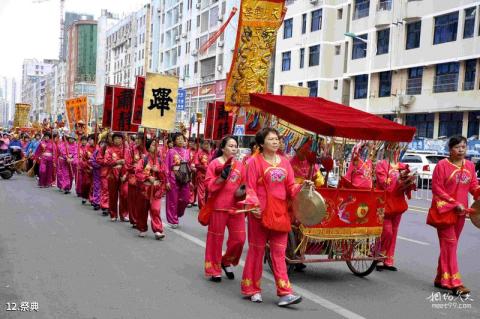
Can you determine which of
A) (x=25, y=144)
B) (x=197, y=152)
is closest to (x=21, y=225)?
(x=197, y=152)

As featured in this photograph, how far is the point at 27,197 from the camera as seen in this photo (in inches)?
577

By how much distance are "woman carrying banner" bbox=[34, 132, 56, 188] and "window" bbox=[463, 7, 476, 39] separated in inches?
760

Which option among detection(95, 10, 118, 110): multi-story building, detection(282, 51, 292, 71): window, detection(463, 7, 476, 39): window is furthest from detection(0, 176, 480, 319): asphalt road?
detection(95, 10, 118, 110): multi-story building

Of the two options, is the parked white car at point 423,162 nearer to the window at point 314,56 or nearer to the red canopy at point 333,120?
the window at point 314,56

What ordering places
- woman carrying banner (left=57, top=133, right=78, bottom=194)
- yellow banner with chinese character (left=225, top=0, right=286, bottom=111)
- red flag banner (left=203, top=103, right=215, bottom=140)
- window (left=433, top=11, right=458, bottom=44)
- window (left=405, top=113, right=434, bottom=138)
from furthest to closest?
window (left=405, top=113, right=434, bottom=138), window (left=433, top=11, right=458, bottom=44), woman carrying banner (left=57, top=133, right=78, bottom=194), red flag banner (left=203, top=103, right=215, bottom=140), yellow banner with chinese character (left=225, top=0, right=286, bottom=111)

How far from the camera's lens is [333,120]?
6.19 meters

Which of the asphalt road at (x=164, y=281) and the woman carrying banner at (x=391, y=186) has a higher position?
the woman carrying banner at (x=391, y=186)

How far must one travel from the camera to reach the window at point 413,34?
30.2 meters

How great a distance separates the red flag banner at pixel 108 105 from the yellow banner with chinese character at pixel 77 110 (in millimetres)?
4241

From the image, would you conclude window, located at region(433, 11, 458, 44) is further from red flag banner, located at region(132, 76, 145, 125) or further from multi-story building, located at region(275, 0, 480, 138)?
red flag banner, located at region(132, 76, 145, 125)

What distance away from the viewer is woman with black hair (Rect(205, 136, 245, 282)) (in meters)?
6.53

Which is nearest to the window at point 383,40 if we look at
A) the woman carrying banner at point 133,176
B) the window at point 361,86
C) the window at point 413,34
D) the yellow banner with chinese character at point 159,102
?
the window at point 413,34

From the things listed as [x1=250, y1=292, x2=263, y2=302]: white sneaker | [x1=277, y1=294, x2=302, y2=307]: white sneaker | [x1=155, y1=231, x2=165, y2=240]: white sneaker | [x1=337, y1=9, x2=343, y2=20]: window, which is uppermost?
[x1=337, y1=9, x2=343, y2=20]: window

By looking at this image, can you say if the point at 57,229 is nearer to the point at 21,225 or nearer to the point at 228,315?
the point at 21,225
